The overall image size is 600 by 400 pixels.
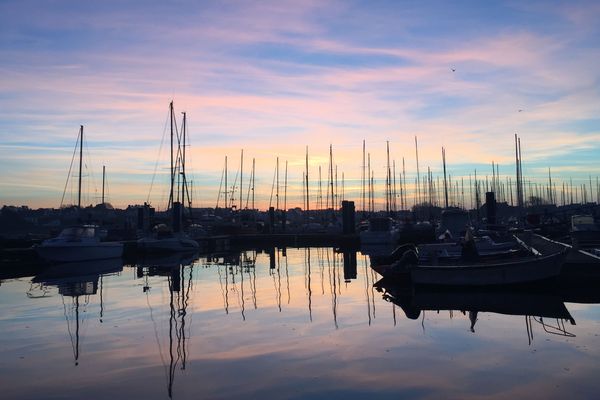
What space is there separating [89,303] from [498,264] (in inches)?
648

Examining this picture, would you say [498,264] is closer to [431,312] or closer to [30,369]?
[431,312]

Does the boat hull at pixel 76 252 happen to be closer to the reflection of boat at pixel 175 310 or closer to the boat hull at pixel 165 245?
the reflection of boat at pixel 175 310

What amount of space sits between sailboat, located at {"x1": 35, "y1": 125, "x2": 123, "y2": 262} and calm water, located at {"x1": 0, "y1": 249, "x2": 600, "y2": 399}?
1385 centimetres

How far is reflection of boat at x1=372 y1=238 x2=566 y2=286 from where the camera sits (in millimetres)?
23625

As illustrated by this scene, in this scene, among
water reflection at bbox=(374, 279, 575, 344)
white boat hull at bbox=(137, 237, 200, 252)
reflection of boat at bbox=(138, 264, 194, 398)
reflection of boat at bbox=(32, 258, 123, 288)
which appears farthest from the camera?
white boat hull at bbox=(137, 237, 200, 252)

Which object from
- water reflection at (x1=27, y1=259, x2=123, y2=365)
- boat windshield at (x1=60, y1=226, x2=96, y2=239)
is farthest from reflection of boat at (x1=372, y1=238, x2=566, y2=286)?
boat windshield at (x1=60, y1=226, x2=96, y2=239)

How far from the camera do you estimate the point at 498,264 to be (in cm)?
2414

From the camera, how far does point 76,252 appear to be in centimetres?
4188

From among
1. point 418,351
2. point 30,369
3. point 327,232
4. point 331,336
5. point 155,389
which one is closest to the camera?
point 155,389

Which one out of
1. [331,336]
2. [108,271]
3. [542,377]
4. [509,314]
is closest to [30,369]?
[331,336]

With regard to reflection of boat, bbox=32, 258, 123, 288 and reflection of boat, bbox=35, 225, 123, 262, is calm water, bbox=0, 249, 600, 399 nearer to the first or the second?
reflection of boat, bbox=32, 258, 123, 288

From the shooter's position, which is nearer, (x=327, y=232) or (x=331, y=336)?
(x=331, y=336)

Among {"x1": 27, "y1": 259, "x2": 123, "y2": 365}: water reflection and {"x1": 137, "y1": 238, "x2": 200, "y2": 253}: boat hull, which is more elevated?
{"x1": 137, "y1": 238, "x2": 200, "y2": 253}: boat hull

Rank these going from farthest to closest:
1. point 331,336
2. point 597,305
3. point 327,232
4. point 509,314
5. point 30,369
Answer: point 327,232, point 597,305, point 509,314, point 331,336, point 30,369
